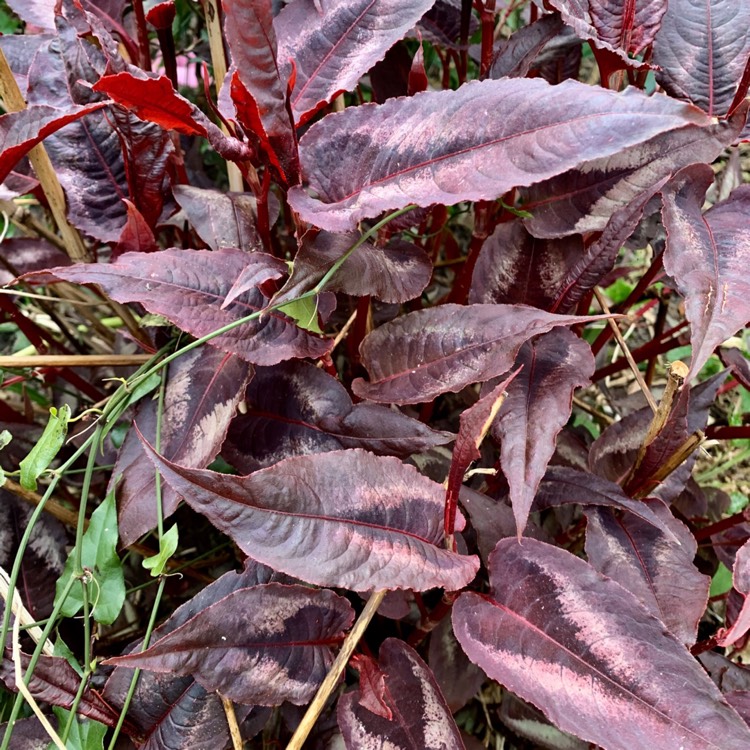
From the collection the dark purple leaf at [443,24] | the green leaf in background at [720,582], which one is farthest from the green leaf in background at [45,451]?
the green leaf in background at [720,582]

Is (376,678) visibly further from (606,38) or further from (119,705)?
(606,38)

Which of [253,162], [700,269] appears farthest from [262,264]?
[700,269]

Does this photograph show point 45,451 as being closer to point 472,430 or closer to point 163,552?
point 163,552

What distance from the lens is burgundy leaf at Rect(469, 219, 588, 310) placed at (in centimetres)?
72

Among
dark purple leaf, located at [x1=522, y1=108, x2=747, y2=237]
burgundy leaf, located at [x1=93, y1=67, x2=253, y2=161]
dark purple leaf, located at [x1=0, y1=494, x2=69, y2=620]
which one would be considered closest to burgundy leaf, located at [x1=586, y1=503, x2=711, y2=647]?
dark purple leaf, located at [x1=522, y1=108, x2=747, y2=237]

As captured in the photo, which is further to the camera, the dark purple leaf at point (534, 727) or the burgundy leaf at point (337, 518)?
the dark purple leaf at point (534, 727)

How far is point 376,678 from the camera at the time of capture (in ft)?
2.02

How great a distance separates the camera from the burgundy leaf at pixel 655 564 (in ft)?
2.06

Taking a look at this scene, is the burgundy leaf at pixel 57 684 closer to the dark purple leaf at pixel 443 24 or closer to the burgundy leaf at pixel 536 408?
the burgundy leaf at pixel 536 408

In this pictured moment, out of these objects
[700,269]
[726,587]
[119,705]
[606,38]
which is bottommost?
[726,587]

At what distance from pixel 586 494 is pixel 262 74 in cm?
49

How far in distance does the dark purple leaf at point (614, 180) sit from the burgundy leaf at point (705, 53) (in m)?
0.07

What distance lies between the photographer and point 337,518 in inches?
22.0

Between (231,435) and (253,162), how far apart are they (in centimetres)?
28
